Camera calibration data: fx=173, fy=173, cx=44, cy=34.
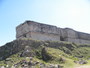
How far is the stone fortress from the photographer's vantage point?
39.8 metres

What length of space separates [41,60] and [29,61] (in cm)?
305

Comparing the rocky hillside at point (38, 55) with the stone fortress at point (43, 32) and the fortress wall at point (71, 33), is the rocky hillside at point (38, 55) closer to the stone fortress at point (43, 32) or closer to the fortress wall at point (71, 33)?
the stone fortress at point (43, 32)

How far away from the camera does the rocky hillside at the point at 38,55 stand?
1109 inches

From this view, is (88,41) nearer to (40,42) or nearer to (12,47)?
(40,42)

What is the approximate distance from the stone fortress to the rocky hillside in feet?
13.3

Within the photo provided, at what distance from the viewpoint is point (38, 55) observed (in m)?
32.4

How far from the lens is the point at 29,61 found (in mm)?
28422

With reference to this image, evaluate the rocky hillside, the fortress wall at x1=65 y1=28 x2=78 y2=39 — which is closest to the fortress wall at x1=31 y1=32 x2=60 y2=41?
the rocky hillside

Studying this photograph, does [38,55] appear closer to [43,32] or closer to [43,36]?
[43,36]

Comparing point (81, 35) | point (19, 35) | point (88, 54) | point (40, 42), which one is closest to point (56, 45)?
point (40, 42)

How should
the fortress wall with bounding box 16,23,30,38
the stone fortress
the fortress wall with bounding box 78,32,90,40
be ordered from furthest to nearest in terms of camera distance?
the fortress wall with bounding box 78,32,90,40 < the fortress wall with bounding box 16,23,30,38 < the stone fortress

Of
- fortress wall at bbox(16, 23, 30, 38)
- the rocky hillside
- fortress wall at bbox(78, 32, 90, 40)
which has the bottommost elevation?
the rocky hillside

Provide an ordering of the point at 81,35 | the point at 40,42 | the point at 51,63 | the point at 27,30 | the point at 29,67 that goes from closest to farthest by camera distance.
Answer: the point at 29,67
the point at 51,63
the point at 40,42
the point at 27,30
the point at 81,35

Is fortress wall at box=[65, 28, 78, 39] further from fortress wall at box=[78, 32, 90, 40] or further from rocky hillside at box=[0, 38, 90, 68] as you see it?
rocky hillside at box=[0, 38, 90, 68]
